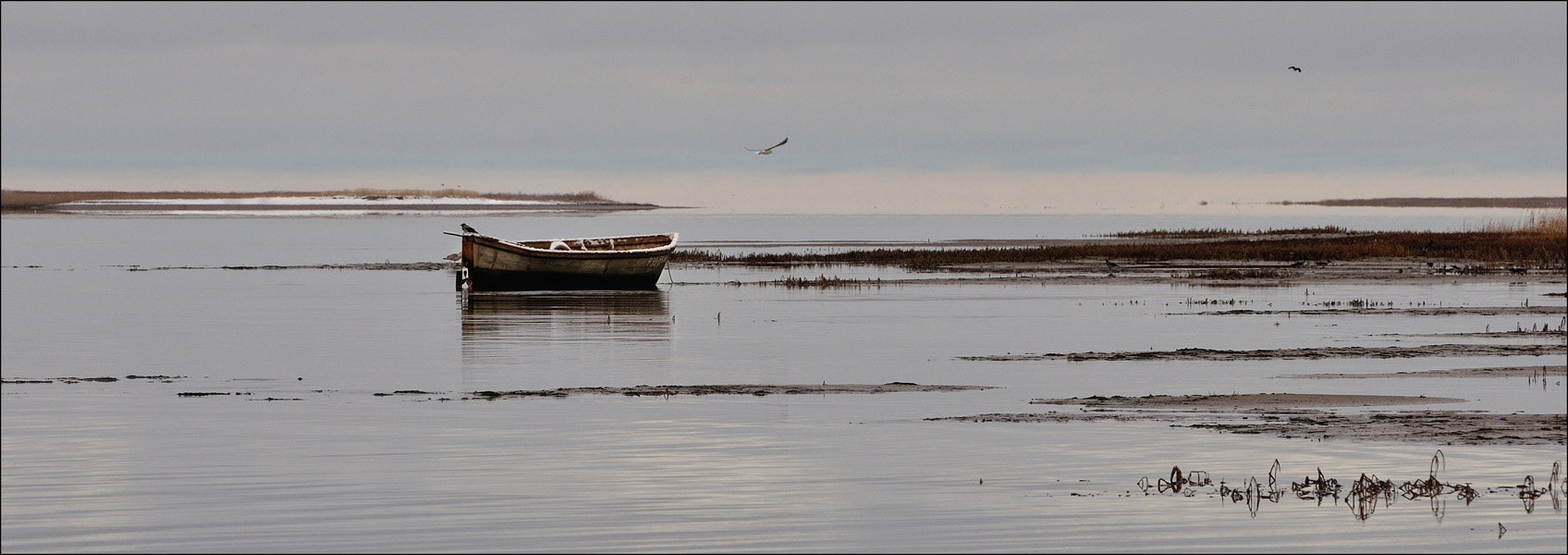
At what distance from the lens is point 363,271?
59.7 m

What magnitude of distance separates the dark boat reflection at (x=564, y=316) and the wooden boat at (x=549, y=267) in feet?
1.76

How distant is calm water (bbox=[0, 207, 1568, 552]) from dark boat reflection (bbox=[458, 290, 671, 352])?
219 millimetres

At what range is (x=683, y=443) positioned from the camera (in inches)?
631

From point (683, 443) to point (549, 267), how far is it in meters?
29.7

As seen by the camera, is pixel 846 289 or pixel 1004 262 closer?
pixel 846 289

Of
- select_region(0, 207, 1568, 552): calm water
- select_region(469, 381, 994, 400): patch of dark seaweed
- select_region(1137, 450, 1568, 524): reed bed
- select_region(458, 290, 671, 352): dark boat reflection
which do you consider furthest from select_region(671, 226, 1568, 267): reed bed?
select_region(1137, 450, 1568, 524): reed bed

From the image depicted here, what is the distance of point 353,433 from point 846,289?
29.0 meters

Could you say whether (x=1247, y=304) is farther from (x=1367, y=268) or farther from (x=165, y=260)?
(x=165, y=260)

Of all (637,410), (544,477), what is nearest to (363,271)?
(637,410)

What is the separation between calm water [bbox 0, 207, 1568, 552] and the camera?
1187 centimetres

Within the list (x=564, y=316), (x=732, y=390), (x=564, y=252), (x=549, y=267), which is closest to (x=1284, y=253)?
(x=564, y=252)

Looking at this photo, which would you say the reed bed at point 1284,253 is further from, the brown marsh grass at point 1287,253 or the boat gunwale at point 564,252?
the boat gunwale at point 564,252

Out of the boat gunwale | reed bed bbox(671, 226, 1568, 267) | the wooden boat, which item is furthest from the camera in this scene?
reed bed bbox(671, 226, 1568, 267)

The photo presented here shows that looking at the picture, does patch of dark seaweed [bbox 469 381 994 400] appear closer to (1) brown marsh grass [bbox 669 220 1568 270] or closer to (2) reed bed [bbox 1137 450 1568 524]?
(2) reed bed [bbox 1137 450 1568 524]
